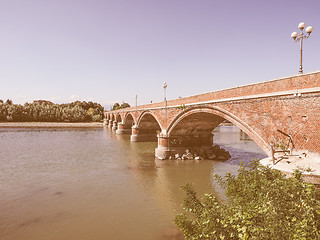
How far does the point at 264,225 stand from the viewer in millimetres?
3820

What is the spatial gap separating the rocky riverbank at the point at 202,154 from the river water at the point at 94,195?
1.19 m

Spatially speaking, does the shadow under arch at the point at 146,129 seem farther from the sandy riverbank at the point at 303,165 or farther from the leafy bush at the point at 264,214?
the leafy bush at the point at 264,214

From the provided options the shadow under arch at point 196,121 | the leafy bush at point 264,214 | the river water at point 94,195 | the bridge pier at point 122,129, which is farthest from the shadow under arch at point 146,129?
the leafy bush at point 264,214

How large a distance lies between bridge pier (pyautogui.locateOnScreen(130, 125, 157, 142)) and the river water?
15.6m

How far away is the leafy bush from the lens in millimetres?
3680

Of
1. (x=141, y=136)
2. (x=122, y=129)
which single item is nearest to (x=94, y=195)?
(x=141, y=136)

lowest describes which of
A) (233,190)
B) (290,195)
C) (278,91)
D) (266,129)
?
(233,190)

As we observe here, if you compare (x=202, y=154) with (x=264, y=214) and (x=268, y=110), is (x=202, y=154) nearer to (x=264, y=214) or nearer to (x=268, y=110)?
(x=268, y=110)

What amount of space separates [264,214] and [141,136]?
113ft

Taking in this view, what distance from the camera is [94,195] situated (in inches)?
474

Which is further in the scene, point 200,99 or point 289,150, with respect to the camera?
point 200,99

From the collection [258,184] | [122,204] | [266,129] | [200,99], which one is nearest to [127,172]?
[122,204]

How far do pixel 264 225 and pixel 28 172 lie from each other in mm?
18883

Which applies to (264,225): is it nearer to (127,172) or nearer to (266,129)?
(266,129)
